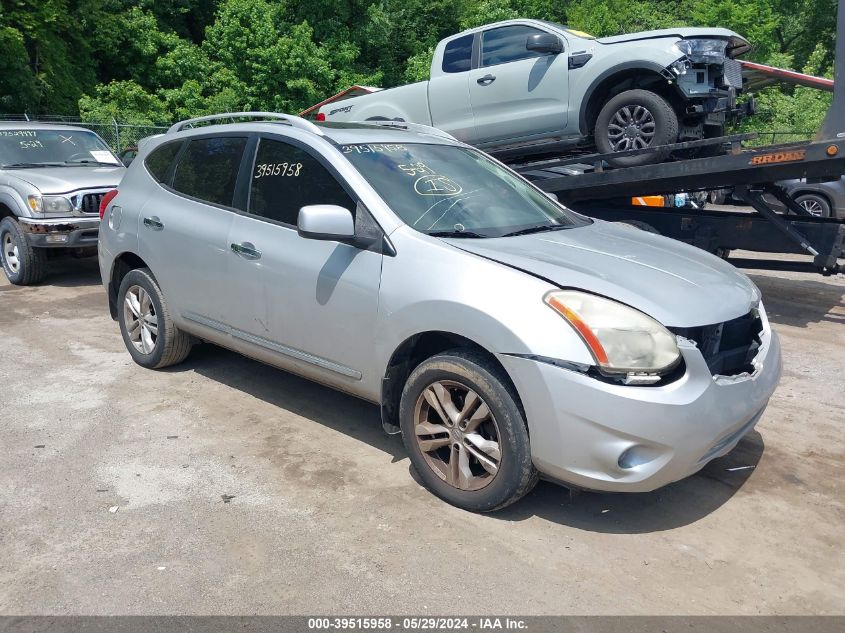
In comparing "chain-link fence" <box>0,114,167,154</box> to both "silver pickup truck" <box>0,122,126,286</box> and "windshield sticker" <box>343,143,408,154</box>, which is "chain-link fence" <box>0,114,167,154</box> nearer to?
"silver pickup truck" <box>0,122,126,286</box>

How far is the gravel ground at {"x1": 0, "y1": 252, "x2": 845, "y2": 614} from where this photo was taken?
303 cm

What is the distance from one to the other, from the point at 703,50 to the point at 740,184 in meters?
1.28

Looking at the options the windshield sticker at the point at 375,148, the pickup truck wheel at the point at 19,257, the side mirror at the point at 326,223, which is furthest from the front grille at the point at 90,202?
the side mirror at the point at 326,223

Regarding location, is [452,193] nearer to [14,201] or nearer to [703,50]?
[703,50]

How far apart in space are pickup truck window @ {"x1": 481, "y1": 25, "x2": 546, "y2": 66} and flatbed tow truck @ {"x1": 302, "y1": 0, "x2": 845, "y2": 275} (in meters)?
1.02

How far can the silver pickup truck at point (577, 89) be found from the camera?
6961 millimetres

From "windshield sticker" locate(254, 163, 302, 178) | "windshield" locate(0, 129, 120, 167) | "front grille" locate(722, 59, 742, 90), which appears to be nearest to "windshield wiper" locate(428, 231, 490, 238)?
"windshield sticker" locate(254, 163, 302, 178)

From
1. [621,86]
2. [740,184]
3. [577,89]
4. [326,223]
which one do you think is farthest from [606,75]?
[326,223]

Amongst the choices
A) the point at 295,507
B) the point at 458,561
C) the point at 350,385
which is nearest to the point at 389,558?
→ the point at 458,561

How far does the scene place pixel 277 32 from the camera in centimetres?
2392

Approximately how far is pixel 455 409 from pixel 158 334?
110 inches

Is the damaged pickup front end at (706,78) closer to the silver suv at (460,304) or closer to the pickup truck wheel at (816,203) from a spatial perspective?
the silver suv at (460,304)

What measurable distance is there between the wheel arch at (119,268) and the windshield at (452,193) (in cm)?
223

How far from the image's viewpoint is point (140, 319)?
222 inches
